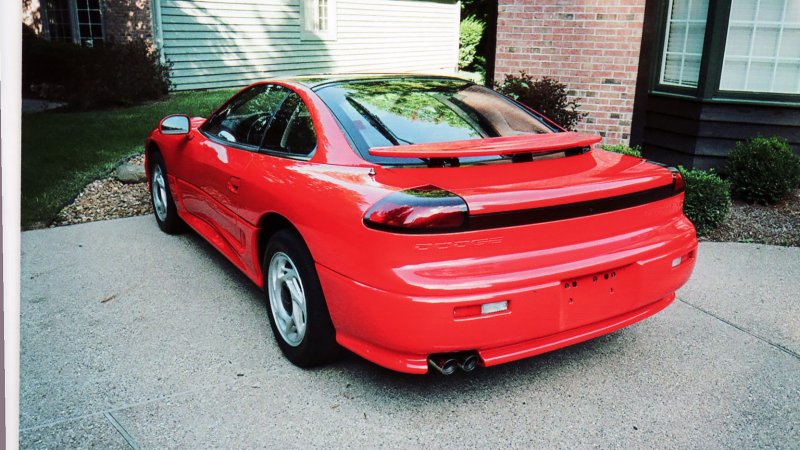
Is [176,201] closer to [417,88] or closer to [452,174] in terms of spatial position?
[417,88]

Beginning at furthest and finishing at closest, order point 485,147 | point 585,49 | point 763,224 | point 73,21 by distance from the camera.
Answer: point 73,21
point 585,49
point 763,224
point 485,147

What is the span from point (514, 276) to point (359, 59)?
1730 cm

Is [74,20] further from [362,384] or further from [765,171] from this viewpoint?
[362,384]

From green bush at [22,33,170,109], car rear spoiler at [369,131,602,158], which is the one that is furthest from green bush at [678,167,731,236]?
green bush at [22,33,170,109]

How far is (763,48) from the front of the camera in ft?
23.9

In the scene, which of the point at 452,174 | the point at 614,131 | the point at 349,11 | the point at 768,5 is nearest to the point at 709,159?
the point at 614,131

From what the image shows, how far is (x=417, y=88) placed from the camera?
3775 millimetres

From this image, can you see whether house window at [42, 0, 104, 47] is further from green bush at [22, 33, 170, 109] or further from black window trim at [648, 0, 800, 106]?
black window trim at [648, 0, 800, 106]

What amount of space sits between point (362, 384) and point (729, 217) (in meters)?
4.65

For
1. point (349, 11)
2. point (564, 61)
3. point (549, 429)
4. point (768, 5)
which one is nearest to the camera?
point (549, 429)

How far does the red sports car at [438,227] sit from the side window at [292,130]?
0.03 feet

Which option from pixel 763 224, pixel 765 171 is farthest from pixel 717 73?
pixel 763 224

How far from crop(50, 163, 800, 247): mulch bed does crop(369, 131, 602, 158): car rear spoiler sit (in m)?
3.14

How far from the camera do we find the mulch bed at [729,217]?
5.78 meters
